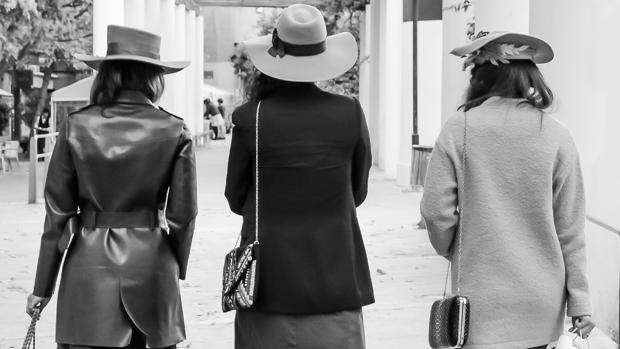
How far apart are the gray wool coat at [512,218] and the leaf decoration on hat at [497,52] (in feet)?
0.47

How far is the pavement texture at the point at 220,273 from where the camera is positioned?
780 centimetres

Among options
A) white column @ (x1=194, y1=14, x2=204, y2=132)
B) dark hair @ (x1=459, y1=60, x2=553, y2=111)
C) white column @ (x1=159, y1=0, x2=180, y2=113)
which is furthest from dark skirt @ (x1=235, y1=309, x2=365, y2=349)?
white column @ (x1=194, y1=14, x2=204, y2=132)

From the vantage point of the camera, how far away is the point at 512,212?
382cm

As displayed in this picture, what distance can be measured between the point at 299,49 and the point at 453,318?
3.94ft

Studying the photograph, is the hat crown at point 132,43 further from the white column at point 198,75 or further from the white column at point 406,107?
the white column at point 198,75

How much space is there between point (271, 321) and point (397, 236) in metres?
9.83

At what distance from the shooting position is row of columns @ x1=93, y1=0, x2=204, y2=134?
21.0m

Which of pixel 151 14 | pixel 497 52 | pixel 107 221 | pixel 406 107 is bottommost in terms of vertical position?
pixel 406 107

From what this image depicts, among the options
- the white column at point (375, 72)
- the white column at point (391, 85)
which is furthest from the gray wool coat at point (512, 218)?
the white column at point (375, 72)

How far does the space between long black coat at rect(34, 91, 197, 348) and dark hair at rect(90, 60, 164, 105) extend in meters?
0.04

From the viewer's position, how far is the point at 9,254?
485 inches

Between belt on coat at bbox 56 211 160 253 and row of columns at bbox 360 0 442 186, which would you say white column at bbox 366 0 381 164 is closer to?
row of columns at bbox 360 0 442 186

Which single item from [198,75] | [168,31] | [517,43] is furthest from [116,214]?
[198,75]

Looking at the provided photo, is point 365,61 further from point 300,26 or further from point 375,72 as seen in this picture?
point 300,26
